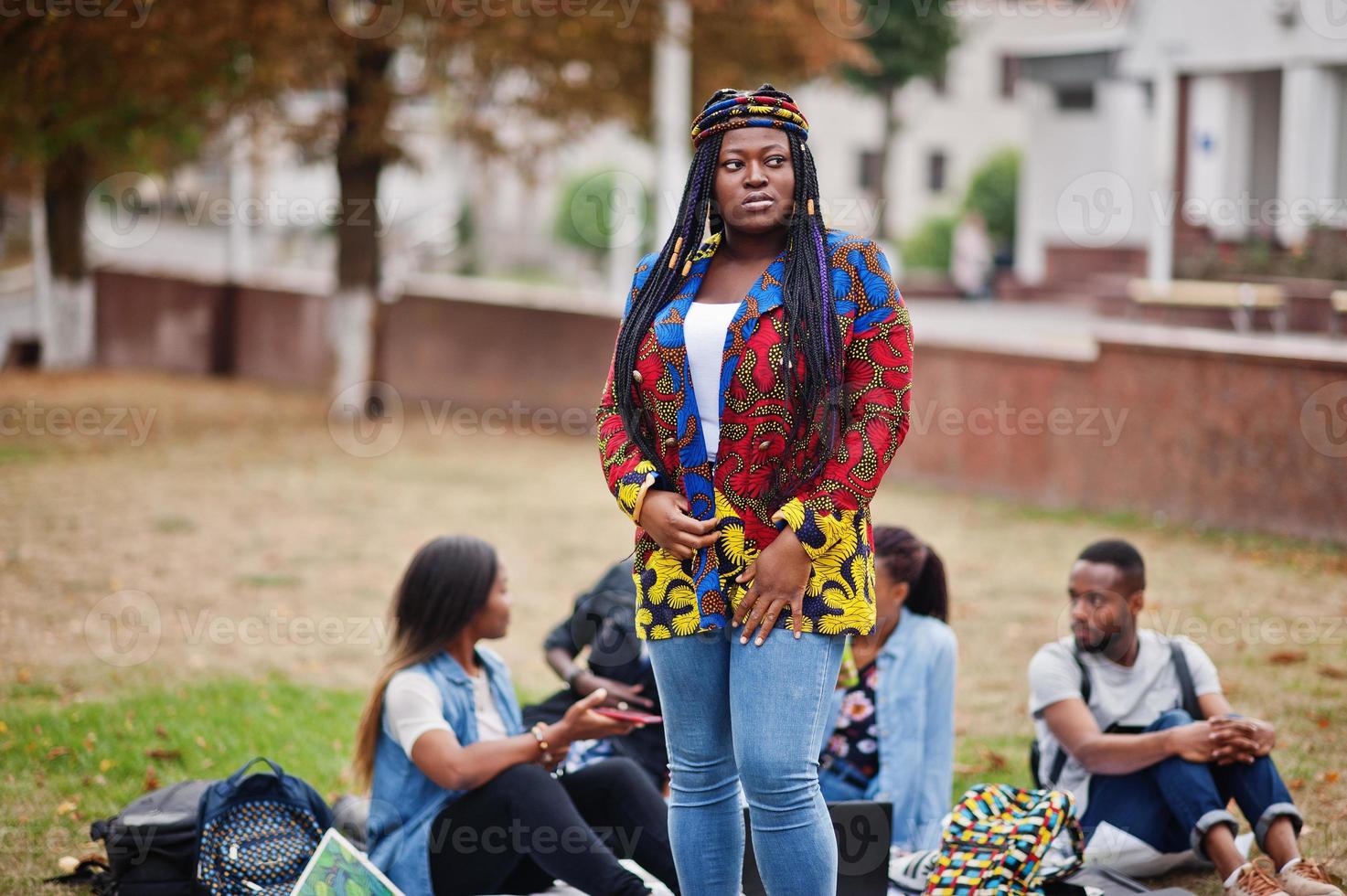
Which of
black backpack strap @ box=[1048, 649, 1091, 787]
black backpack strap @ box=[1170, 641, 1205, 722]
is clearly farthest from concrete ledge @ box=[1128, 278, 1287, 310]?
black backpack strap @ box=[1048, 649, 1091, 787]

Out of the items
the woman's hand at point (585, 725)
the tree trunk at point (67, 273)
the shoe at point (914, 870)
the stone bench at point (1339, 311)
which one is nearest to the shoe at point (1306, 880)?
the shoe at point (914, 870)

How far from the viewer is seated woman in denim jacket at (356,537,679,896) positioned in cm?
404

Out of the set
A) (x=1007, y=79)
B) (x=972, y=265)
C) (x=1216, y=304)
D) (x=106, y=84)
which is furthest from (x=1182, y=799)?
(x=1007, y=79)

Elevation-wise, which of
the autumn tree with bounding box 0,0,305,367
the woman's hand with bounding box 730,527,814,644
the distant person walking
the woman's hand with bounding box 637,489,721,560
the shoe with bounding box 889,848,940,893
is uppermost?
the autumn tree with bounding box 0,0,305,367

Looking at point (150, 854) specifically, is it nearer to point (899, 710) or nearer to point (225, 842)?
point (225, 842)

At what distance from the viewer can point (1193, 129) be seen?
21.0 m

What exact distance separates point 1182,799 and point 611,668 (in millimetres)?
1780

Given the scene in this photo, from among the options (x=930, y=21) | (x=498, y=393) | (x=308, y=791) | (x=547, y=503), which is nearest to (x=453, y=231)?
(x=930, y=21)

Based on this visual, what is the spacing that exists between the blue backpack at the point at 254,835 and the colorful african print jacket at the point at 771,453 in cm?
157

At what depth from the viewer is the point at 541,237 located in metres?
45.9

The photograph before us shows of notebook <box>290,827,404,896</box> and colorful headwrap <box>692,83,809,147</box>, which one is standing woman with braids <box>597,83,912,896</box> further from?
notebook <box>290,827,404,896</box>

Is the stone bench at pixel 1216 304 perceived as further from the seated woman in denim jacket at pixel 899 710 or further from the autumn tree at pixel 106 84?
the seated woman in denim jacket at pixel 899 710

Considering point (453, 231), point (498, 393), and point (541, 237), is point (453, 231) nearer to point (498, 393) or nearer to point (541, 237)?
point (541, 237)

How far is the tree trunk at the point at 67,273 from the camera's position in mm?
20000
